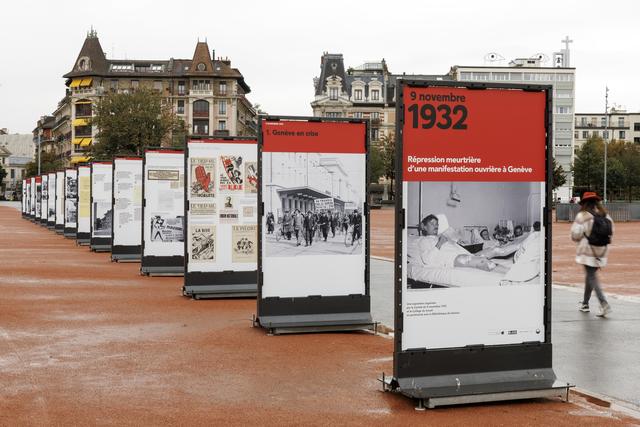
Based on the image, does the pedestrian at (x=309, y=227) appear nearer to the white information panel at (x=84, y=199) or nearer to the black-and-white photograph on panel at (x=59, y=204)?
the white information panel at (x=84, y=199)

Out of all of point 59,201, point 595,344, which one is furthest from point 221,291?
point 59,201

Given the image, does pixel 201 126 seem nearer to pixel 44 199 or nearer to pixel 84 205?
Result: pixel 44 199

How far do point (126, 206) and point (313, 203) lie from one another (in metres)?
13.2

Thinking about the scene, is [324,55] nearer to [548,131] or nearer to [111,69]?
[111,69]

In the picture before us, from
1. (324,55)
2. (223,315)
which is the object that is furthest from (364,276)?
(324,55)

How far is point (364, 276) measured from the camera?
1174cm

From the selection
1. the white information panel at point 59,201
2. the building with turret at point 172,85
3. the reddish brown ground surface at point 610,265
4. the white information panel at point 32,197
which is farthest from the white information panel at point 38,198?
the building with turret at point 172,85

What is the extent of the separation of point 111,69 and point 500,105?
422ft

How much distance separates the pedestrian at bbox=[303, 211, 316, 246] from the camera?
1141 centimetres

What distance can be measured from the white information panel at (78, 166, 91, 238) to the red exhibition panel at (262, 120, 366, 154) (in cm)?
2172

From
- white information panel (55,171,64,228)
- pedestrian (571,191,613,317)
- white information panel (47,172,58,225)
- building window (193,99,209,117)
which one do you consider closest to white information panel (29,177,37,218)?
white information panel (47,172,58,225)

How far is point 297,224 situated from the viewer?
37.6ft

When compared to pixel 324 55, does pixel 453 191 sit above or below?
below

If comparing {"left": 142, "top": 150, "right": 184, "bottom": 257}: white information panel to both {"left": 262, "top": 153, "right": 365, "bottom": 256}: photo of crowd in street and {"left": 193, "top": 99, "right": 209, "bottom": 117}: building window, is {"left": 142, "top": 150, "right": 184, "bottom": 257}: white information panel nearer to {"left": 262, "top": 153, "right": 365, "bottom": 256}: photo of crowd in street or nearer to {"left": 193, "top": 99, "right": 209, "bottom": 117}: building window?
{"left": 262, "top": 153, "right": 365, "bottom": 256}: photo of crowd in street
